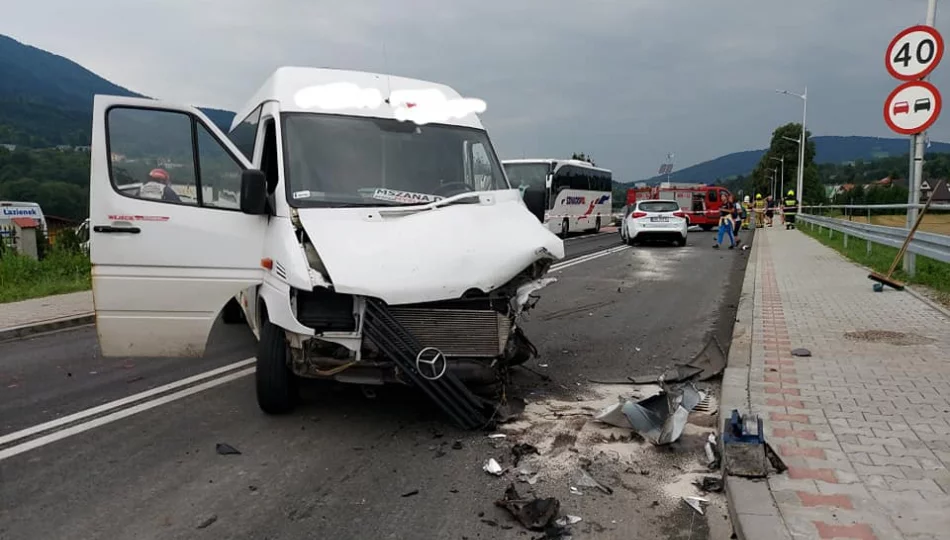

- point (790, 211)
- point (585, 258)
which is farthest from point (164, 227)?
point (790, 211)

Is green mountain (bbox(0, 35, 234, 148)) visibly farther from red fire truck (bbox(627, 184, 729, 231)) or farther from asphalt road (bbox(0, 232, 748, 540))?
red fire truck (bbox(627, 184, 729, 231))

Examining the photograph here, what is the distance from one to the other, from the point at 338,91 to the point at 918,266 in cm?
1128

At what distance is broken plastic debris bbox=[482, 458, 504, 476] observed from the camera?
4.25 meters

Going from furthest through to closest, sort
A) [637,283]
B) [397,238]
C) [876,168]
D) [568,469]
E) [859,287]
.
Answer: [876,168] → [637,283] → [859,287] → [397,238] → [568,469]

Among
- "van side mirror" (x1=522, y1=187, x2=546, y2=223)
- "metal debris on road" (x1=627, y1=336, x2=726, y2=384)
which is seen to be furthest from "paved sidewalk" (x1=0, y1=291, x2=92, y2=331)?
"metal debris on road" (x1=627, y1=336, x2=726, y2=384)

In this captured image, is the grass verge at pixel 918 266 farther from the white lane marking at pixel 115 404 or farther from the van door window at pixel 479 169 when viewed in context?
the white lane marking at pixel 115 404

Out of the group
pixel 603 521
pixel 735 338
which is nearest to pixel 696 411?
pixel 603 521

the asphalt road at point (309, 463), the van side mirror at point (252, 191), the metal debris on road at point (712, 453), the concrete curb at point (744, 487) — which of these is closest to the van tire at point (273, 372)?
the asphalt road at point (309, 463)

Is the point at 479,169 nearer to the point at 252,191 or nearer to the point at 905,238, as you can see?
the point at 252,191

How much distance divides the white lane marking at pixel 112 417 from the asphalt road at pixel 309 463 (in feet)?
0.14

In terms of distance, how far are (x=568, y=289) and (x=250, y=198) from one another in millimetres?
8368

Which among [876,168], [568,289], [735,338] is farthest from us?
[876,168]

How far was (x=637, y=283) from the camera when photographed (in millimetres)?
A: 13664

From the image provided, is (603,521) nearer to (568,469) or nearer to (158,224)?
(568,469)
